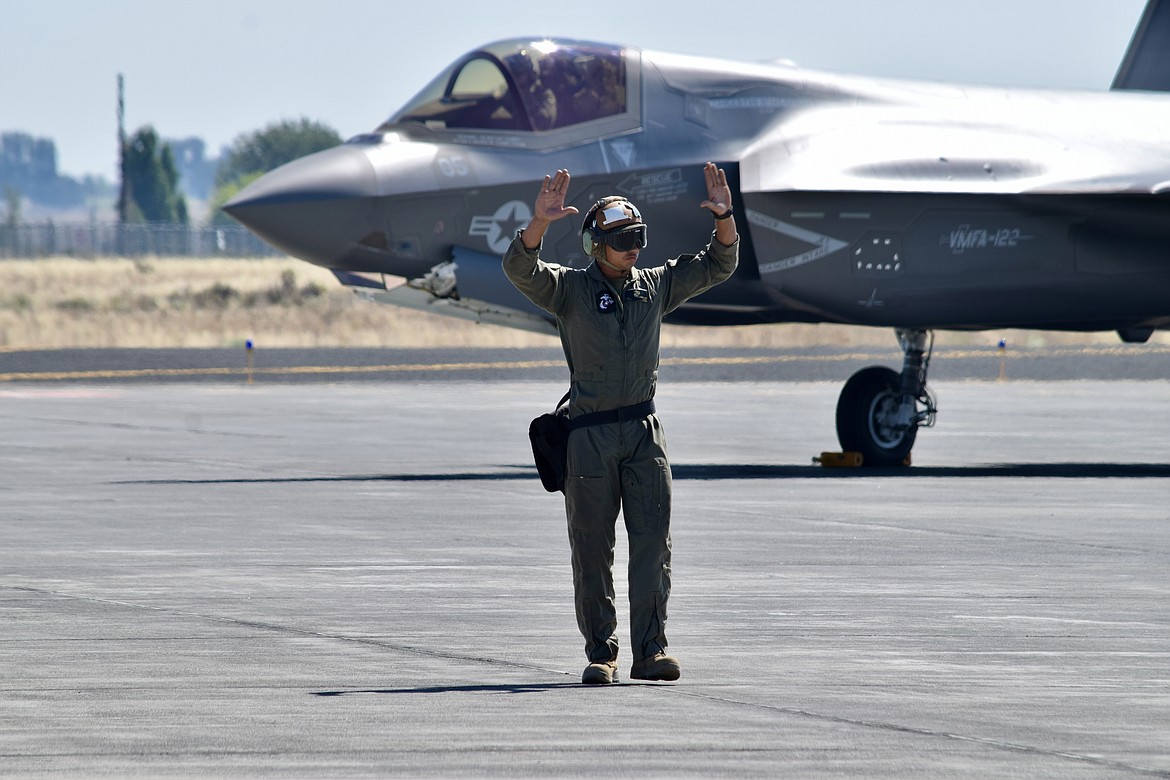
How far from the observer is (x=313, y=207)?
17719 mm

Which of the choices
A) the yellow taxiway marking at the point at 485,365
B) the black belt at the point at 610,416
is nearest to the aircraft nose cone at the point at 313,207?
the black belt at the point at 610,416

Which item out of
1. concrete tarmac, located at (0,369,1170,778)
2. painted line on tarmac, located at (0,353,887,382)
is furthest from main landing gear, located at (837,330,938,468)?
painted line on tarmac, located at (0,353,887,382)

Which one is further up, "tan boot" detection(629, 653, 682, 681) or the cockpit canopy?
the cockpit canopy

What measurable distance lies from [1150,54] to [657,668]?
1900 cm

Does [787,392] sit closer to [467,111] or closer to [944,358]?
[944,358]

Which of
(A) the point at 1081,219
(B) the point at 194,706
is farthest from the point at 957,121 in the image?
(B) the point at 194,706

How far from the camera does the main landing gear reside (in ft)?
64.3

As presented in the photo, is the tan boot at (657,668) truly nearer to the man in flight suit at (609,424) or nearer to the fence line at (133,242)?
the man in flight suit at (609,424)

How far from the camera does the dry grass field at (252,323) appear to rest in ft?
190

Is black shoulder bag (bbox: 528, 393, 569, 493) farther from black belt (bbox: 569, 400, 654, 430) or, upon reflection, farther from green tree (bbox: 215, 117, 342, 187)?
green tree (bbox: 215, 117, 342, 187)

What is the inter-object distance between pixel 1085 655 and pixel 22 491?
11.2 meters

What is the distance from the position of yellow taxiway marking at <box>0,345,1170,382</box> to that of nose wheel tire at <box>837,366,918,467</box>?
23578 mm

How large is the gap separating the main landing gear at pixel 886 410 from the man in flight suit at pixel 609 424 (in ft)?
37.5

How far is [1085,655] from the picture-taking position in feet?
29.0
